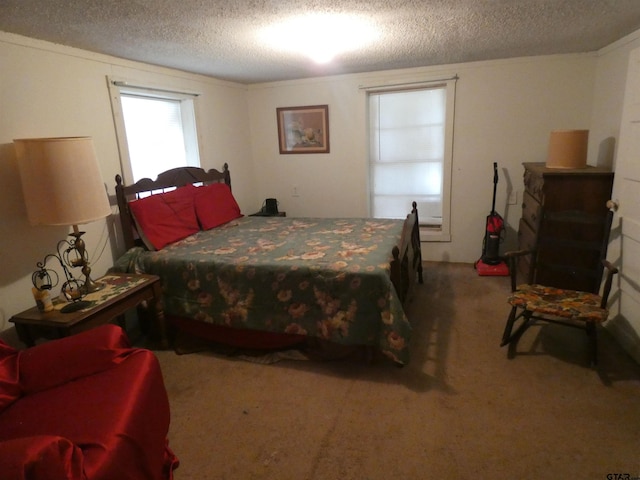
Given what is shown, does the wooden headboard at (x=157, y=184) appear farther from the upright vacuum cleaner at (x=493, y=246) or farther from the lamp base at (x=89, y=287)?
the upright vacuum cleaner at (x=493, y=246)

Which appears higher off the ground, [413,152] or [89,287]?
[413,152]

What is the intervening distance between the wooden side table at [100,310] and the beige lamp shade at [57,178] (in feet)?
1.57

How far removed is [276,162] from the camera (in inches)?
189

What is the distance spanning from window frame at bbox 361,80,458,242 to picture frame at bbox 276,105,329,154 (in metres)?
0.53

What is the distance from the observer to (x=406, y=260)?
9.39ft

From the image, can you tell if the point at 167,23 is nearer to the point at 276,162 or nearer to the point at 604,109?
the point at 276,162

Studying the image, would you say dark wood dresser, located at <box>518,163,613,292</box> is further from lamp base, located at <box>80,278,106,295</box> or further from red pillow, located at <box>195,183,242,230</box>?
lamp base, located at <box>80,278,106,295</box>

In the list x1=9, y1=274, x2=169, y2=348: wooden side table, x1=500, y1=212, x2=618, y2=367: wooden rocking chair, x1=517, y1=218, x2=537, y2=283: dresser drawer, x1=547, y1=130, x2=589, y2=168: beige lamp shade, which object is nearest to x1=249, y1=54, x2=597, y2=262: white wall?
x1=517, y1=218, x2=537, y2=283: dresser drawer

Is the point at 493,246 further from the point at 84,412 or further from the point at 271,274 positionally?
the point at 84,412

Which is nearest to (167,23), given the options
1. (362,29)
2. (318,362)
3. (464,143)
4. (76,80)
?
(76,80)

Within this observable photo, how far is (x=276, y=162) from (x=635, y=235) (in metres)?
3.66

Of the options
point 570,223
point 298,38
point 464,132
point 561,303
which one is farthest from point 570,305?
point 298,38

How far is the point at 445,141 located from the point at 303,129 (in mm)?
1656

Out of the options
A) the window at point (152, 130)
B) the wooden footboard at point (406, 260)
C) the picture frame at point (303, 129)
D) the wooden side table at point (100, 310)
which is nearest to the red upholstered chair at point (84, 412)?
the wooden side table at point (100, 310)
